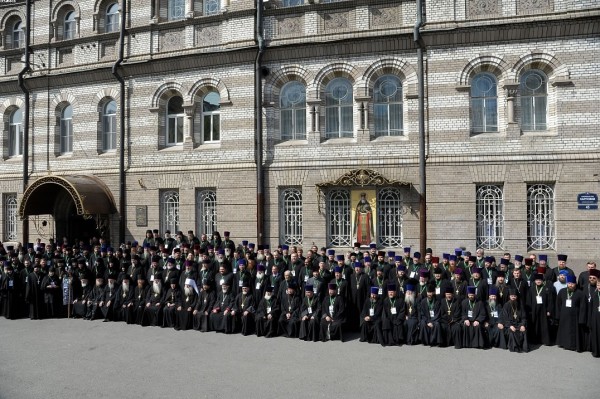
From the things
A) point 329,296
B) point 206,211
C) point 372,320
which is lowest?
point 372,320

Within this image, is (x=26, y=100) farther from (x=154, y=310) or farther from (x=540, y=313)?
(x=540, y=313)

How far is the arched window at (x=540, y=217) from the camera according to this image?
45.4ft

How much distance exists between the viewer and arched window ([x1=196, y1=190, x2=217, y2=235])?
655 inches

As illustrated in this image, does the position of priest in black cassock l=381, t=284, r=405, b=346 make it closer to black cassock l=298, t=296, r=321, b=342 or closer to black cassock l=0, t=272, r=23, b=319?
black cassock l=298, t=296, r=321, b=342

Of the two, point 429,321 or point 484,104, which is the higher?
point 484,104

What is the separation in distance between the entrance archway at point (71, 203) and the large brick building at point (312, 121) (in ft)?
0.26

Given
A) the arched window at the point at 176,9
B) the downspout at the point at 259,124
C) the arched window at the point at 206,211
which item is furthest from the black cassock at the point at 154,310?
the arched window at the point at 176,9

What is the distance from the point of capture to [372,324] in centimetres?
962

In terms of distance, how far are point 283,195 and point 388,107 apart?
4.50 metres

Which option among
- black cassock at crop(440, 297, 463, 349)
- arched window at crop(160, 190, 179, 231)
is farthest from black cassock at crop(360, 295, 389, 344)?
arched window at crop(160, 190, 179, 231)

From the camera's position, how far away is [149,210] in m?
17.1

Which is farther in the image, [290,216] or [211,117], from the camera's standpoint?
[211,117]

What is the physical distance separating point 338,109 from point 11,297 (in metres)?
10.9

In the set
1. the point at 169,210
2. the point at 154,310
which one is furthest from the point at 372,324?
the point at 169,210
